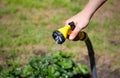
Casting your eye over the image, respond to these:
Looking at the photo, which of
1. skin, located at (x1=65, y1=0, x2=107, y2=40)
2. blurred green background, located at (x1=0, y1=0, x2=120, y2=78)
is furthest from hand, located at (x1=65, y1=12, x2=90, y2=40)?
blurred green background, located at (x1=0, y1=0, x2=120, y2=78)

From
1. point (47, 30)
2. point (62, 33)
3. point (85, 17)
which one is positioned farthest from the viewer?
point (47, 30)

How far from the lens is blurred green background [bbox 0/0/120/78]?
14.3ft

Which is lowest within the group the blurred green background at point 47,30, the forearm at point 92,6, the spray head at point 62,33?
the blurred green background at point 47,30

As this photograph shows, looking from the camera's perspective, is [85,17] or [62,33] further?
[85,17]

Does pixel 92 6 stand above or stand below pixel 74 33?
above

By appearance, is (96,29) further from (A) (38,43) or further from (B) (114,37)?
(A) (38,43)

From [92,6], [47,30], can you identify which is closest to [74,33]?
[92,6]

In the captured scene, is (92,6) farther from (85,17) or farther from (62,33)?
(62,33)

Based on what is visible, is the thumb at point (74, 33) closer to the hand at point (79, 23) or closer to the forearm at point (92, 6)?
the hand at point (79, 23)

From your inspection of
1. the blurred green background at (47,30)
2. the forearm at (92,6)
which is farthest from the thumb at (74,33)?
the blurred green background at (47,30)

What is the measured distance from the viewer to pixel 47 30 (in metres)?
4.98

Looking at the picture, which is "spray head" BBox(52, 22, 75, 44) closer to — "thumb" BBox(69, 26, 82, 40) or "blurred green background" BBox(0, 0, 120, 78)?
"thumb" BBox(69, 26, 82, 40)

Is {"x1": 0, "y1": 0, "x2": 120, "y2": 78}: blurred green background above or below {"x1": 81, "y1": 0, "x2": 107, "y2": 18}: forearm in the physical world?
Result: below

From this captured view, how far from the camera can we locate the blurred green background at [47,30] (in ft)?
14.3
